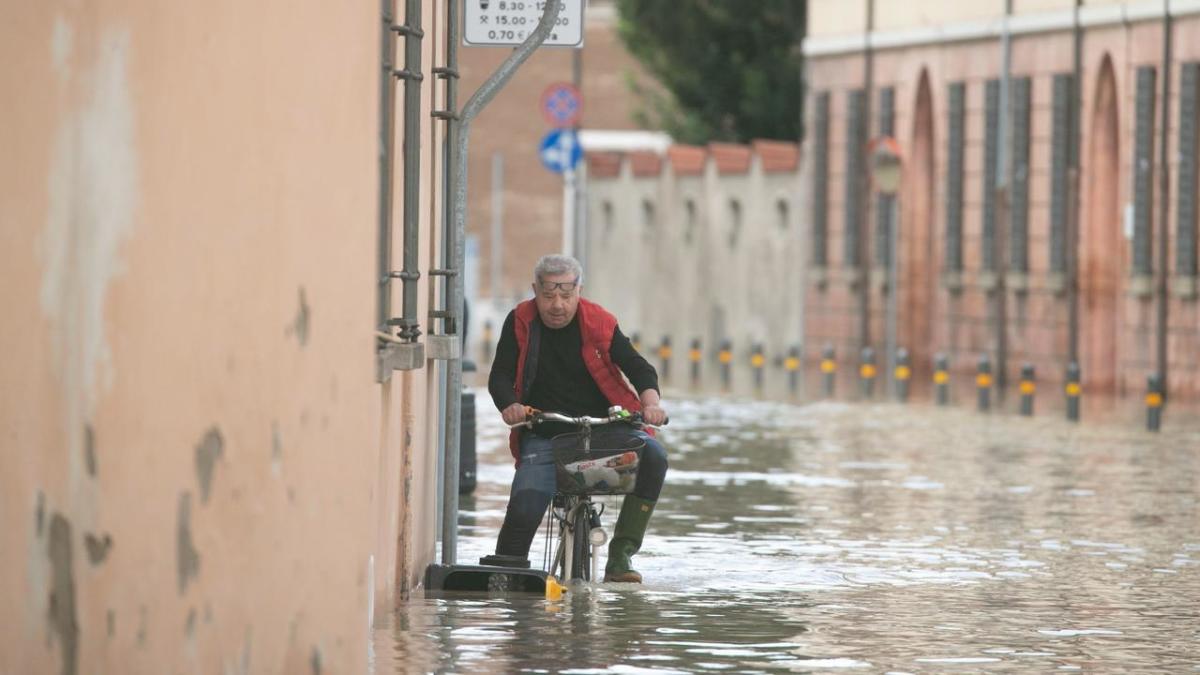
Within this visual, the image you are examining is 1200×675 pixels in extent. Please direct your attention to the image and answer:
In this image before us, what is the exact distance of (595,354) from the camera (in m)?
13.3

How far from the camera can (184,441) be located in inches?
351

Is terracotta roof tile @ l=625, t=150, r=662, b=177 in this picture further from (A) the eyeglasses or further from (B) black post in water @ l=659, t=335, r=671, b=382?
(A) the eyeglasses

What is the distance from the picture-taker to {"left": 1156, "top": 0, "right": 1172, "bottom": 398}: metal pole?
35.7m

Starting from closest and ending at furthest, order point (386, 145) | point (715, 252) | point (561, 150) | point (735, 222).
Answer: point (386, 145) < point (561, 150) < point (735, 222) < point (715, 252)

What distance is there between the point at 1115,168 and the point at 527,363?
88.4 feet

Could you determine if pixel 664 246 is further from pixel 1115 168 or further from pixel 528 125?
pixel 528 125

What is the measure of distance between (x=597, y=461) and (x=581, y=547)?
0.57 meters

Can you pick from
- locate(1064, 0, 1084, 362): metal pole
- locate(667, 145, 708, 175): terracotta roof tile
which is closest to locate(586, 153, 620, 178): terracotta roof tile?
locate(667, 145, 708, 175): terracotta roof tile

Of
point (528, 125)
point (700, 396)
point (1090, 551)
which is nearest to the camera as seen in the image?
point (1090, 551)

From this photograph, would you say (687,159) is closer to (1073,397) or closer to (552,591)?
(1073,397)

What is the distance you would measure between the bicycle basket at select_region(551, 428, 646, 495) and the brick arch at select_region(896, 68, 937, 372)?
3222cm

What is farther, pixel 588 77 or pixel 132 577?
pixel 588 77

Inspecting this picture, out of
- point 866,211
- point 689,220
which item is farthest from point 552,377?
point 689,220

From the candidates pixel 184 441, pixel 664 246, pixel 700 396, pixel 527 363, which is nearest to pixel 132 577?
pixel 184 441
